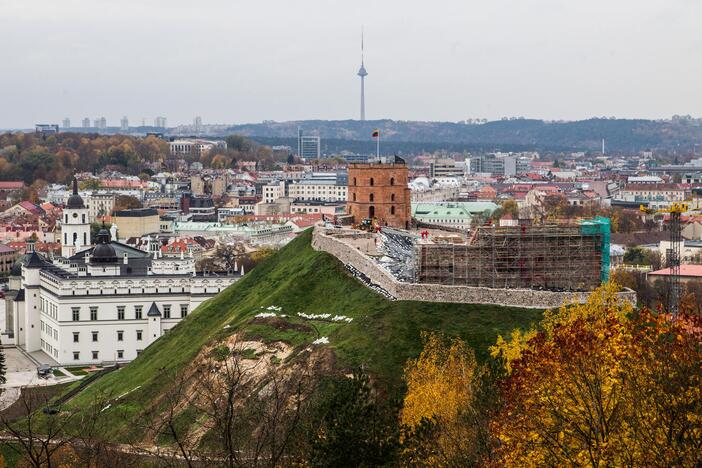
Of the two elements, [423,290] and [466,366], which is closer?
[466,366]

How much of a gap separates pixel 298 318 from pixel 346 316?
262 cm

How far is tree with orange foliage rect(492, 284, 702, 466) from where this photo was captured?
79.5ft

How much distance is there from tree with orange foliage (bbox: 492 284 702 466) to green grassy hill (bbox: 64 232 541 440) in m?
12.6

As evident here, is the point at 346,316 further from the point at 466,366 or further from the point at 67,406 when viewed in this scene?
the point at 67,406

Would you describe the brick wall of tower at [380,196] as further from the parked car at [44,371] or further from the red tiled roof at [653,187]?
the red tiled roof at [653,187]

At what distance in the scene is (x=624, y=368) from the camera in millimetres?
26188

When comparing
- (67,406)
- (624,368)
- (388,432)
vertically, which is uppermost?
(624,368)

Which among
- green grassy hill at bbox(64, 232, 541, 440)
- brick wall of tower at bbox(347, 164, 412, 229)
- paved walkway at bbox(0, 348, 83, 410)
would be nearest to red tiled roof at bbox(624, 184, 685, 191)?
brick wall of tower at bbox(347, 164, 412, 229)

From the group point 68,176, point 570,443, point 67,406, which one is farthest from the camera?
point 68,176

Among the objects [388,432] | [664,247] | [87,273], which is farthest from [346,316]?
[664,247]

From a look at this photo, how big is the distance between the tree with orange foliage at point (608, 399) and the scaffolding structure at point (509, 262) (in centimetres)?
1808

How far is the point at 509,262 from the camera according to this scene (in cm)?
4716

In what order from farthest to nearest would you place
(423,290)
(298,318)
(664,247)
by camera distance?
(664,247), (298,318), (423,290)

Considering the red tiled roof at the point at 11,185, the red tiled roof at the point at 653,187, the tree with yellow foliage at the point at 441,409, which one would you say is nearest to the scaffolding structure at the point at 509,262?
the tree with yellow foliage at the point at 441,409
